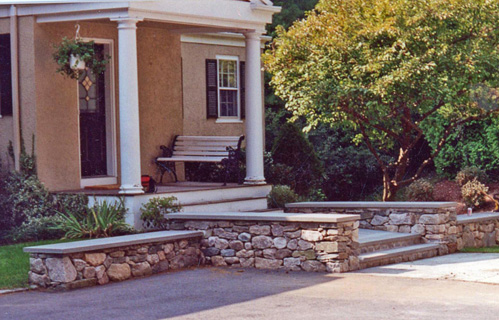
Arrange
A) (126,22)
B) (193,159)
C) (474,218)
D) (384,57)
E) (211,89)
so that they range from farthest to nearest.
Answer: (211,89)
(193,159)
(384,57)
(474,218)
(126,22)

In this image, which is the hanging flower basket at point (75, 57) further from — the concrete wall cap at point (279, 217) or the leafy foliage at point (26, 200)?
the concrete wall cap at point (279, 217)

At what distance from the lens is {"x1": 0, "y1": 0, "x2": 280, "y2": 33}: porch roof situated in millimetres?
14336

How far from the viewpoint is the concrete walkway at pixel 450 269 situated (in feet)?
35.5

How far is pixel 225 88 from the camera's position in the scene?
2069cm

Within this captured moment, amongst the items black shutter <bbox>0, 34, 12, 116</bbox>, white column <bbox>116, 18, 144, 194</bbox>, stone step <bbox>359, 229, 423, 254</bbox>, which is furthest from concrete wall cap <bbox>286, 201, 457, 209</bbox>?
black shutter <bbox>0, 34, 12, 116</bbox>

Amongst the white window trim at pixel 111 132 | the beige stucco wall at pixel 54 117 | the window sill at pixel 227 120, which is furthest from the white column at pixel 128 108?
the window sill at pixel 227 120

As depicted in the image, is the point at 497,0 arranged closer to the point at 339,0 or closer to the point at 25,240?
the point at 339,0

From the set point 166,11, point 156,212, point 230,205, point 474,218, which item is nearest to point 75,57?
point 166,11

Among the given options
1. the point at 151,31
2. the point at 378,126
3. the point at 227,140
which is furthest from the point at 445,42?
the point at 151,31

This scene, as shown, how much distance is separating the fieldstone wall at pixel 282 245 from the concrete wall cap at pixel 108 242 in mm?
341

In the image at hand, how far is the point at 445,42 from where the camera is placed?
17.8 m

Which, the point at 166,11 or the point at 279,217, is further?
the point at 166,11

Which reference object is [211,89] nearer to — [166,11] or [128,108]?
[166,11]

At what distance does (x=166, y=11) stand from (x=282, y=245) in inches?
207
